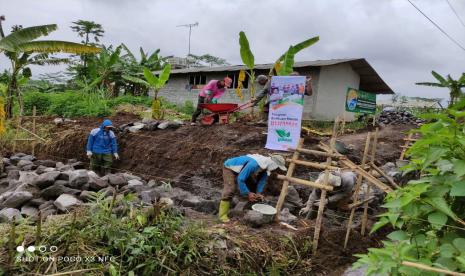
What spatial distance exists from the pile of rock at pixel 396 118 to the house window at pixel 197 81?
31.9ft

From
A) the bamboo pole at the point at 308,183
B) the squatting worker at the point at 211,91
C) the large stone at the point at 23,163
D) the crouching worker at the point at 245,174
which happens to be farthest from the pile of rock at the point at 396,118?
the large stone at the point at 23,163

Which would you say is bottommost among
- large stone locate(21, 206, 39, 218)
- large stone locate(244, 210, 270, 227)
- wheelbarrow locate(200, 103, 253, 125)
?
large stone locate(21, 206, 39, 218)

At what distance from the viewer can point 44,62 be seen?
12.7 m

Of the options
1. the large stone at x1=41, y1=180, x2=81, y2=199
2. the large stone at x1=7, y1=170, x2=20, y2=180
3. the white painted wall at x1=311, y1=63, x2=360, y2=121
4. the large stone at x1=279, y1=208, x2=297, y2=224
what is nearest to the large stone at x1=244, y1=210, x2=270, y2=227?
the large stone at x1=279, y1=208, x2=297, y2=224

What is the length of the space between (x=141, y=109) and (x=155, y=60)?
231 inches

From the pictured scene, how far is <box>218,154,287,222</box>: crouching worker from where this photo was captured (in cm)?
536

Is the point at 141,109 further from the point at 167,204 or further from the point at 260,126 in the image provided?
the point at 167,204

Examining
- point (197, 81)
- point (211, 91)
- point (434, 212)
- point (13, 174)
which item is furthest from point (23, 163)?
point (197, 81)

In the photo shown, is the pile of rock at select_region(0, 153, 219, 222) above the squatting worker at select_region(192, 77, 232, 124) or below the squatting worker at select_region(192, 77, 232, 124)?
below

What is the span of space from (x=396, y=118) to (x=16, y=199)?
19891 millimetres

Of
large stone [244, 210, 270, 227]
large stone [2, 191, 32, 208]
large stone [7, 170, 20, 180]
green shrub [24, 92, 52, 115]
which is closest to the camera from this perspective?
large stone [244, 210, 270, 227]

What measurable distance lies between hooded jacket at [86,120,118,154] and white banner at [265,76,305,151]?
13.9ft

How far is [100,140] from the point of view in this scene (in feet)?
30.5

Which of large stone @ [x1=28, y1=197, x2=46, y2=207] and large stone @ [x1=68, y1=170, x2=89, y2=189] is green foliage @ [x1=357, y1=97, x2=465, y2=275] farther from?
large stone @ [x1=68, y1=170, x2=89, y2=189]
